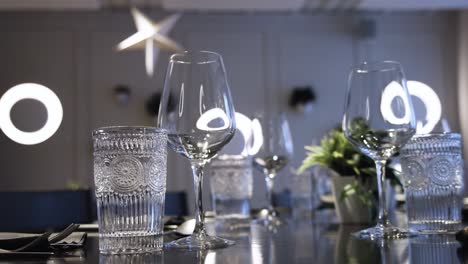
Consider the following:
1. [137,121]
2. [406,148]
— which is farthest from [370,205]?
[137,121]

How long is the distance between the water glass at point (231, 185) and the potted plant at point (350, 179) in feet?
0.84

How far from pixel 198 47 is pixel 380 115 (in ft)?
17.0

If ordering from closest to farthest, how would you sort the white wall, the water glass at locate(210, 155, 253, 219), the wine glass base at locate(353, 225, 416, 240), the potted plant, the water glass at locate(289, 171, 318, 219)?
1. the wine glass base at locate(353, 225, 416, 240)
2. the potted plant
3. the water glass at locate(210, 155, 253, 219)
4. the water glass at locate(289, 171, 318, 219)
5. the white wall

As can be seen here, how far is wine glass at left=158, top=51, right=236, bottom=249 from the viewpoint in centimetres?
75

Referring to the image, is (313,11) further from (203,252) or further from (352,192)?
(203,252)

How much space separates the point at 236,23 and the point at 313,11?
80 cm

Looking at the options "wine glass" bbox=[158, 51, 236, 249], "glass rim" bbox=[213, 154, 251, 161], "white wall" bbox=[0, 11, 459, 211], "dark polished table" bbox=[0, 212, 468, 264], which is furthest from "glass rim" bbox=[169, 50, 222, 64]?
"white wall" bbox=[0, 11, 459, 211]

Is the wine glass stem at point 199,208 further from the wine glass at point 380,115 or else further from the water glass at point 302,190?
the water glass at point 302,190

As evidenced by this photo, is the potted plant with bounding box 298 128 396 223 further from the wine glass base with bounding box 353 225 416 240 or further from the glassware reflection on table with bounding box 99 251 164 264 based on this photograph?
the glassware reflection on table with bounding box 99 251 164 264

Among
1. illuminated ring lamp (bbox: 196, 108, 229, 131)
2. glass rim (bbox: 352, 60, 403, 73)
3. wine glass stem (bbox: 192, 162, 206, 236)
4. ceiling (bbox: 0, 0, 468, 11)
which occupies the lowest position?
wine glass stem (bbox: 192, 162, 206, 236)

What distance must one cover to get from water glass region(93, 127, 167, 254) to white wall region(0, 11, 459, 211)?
5006 millimetres

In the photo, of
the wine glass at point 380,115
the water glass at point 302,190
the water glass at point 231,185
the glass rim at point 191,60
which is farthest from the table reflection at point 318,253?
the water glass at point 302,190

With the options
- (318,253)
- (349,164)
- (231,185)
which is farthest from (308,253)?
(231,185)

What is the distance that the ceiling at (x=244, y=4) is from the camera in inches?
214
